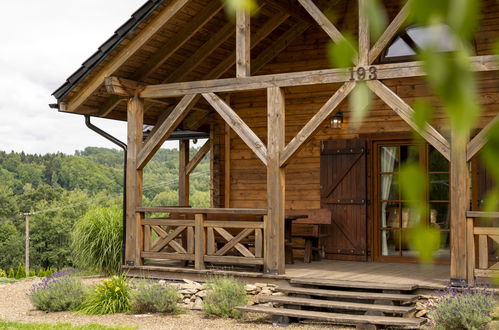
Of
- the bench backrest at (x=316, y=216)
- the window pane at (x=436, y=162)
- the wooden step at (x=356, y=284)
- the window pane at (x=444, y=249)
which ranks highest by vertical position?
the window pane at (x=436, y=162)

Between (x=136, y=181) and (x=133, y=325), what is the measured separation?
245 centimetres

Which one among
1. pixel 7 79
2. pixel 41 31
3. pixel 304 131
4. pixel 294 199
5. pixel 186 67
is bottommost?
pixel 294 199

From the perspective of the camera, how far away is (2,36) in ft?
231

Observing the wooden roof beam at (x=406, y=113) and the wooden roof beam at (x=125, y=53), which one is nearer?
the wooden roof beam at (x=406, y=113)

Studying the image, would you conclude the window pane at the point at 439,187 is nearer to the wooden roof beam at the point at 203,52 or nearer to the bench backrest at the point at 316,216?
the bench backrest at the point at 316,216

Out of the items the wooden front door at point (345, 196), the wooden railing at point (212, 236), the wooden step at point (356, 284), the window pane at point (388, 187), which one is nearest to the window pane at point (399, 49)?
the wooden front door at point (345, 196)

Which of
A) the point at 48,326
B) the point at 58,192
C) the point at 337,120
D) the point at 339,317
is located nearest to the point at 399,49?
the point at 337,120

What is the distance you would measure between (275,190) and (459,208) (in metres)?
2.15

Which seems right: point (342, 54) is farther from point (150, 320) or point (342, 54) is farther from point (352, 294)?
point (150, 320)

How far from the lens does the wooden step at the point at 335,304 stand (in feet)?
22.7

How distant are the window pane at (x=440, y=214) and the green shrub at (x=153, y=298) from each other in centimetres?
378

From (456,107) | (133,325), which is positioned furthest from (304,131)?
(456,107)

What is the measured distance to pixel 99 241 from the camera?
438 inches

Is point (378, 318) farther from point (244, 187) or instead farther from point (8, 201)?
point (8, 201)
